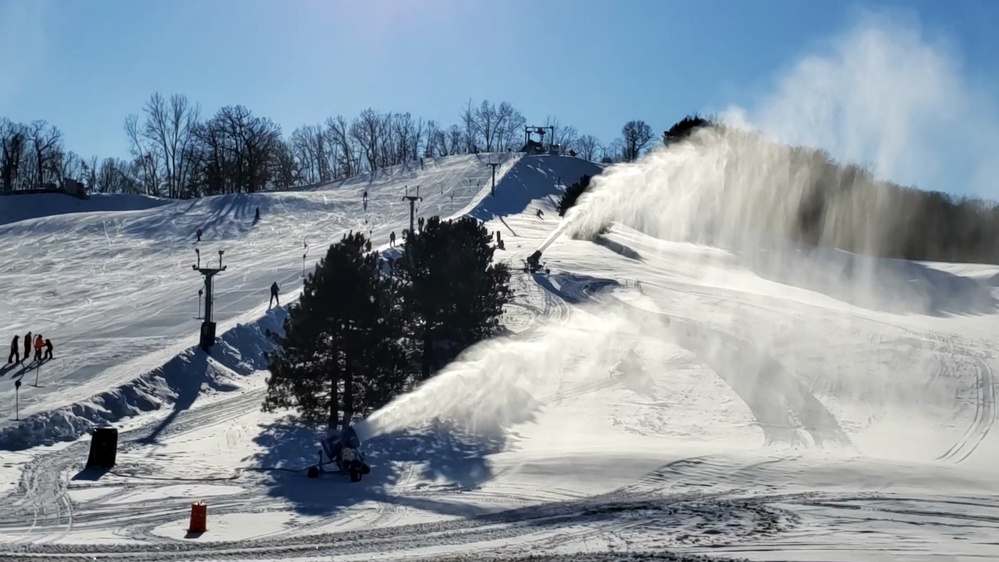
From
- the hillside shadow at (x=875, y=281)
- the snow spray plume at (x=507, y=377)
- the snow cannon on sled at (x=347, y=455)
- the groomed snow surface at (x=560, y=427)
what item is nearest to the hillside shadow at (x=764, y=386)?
the groomed snow surface at (x=560, y=427)

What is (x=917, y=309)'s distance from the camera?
5638 centimetres

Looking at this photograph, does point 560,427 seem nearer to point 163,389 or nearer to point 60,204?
point 163,389

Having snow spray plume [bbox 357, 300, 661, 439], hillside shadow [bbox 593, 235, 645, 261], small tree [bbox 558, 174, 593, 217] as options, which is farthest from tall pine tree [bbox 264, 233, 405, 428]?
small tree [bbox 558, 174, 593, 217]

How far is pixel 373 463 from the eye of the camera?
2383cm

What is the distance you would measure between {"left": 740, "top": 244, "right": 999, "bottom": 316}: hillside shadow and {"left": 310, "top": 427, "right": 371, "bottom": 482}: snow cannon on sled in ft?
134

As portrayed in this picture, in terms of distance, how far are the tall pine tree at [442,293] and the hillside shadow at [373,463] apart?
5.39 meters

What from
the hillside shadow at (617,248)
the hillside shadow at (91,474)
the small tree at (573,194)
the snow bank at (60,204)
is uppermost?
the small tree at (573,194)

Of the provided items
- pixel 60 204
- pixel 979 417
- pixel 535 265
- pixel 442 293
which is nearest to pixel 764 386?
pixel 979 417

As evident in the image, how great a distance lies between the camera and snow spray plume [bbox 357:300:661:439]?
28750mm

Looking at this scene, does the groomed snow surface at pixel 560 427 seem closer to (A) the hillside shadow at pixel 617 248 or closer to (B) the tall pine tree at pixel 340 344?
(B) the tall pine tree at pixel 340 344

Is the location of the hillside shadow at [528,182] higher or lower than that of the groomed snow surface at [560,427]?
A: higher

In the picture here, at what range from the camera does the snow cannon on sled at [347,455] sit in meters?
21.9

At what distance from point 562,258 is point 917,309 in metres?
21.2

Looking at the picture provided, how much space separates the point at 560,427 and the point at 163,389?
1313cm
